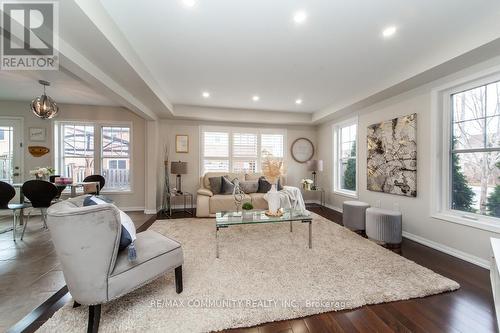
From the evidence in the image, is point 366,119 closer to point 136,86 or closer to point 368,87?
point 368,87

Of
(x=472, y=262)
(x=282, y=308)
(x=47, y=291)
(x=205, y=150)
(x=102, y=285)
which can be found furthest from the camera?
(x=205, y=150)

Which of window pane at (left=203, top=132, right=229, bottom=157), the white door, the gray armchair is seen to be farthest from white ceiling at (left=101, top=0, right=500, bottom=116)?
the white door

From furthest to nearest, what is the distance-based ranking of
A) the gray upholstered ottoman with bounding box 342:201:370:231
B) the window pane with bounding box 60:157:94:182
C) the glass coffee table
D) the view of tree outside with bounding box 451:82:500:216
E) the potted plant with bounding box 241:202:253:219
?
the window pane with bounding box 60:157:94:182, the gray upholstered ottoman with bounding box 342:201:370:231, the potted plant with bounding box 241:202:253:219, the glass coffee table, the view of tree outside with bounding box 451:82:500:216

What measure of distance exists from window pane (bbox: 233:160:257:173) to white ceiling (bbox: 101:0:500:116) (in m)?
2.42

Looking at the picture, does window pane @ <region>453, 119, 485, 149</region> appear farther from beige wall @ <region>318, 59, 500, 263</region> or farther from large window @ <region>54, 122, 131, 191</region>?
large window @ <region>54, 122, 131, 191</region>

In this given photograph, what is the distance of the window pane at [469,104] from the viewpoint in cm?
254

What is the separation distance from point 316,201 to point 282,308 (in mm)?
4685

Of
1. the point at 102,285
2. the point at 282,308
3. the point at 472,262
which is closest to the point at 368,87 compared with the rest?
the point at 472,262

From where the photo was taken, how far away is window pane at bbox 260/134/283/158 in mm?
5762

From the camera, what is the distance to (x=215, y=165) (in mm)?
5500

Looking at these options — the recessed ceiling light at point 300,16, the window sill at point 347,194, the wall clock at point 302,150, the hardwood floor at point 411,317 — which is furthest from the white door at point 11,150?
the window sill at point 347,194

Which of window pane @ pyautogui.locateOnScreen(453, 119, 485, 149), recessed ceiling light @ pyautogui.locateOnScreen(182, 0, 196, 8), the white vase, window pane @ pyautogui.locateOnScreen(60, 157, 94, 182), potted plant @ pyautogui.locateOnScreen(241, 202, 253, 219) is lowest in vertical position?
potted plant @ pyautogui.locateOnScreen(241, 202, 253, 219)

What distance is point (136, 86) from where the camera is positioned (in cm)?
310

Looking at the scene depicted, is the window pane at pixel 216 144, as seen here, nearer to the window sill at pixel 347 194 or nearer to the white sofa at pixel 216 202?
the white sofa at pixel 216 202
